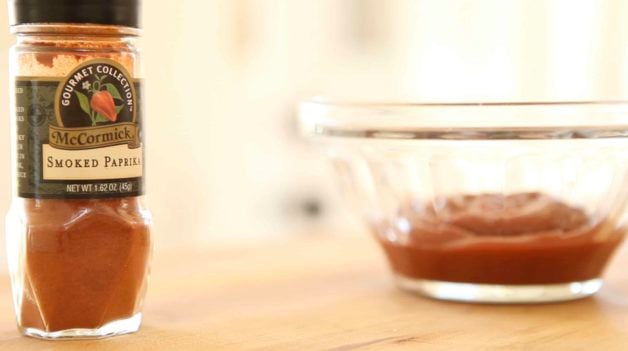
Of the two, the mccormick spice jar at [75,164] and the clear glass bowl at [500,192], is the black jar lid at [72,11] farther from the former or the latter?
the clear glass bowl at [500,192]

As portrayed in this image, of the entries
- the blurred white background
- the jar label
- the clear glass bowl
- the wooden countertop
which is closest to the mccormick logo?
the jar label

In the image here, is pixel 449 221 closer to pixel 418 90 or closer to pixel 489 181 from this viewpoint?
pixel 489 181

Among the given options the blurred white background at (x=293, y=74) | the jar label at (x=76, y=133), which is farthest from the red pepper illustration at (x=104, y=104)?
the blurred white background at (x=293, y=74)

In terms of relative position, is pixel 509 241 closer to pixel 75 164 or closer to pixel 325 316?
pixel 325 316

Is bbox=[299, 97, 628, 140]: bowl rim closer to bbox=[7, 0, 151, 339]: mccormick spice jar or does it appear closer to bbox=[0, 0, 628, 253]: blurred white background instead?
Result: bbox=[7, 0, 151, 339]: mccormick spice jar

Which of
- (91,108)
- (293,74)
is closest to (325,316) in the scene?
(91,108)

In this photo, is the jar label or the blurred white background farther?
the blurred white background
